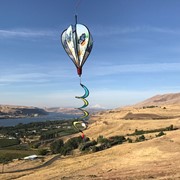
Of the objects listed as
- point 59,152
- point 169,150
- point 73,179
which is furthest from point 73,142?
point 73,179

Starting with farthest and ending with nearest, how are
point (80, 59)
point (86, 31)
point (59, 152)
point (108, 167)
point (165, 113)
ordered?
point (165, 113)
point (59, 152)
point (108, 167)
point (80, 59)
point (86, 31)

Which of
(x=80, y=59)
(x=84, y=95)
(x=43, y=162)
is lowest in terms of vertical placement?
(x=43, y=162)

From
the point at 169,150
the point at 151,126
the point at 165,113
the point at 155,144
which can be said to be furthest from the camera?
the point at 165,113

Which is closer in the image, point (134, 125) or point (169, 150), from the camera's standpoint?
point (169, 150)

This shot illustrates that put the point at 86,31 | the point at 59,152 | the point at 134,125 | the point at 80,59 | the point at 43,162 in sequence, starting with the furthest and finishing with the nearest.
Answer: the point at 134,125 < the point at 59,152 < the point at 43,162 < the point at 80,59 < the point at 86,31

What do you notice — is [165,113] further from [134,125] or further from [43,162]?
[43,162]

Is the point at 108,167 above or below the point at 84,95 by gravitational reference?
below

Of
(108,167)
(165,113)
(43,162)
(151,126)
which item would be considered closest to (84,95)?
(108,167)

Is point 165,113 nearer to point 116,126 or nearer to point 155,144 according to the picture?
point 116,126

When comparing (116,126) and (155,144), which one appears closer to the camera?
(155,144)
